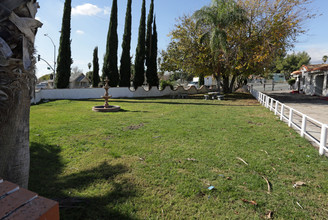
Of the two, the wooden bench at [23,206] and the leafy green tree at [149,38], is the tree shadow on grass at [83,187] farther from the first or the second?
the leafy green tree at [149,38]

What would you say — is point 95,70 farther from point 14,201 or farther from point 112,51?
point 14,201

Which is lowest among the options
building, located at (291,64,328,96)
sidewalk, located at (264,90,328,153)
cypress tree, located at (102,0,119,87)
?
sidewalk, located at (264,90,328,153)

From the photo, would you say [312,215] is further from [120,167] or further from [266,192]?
[120,167]

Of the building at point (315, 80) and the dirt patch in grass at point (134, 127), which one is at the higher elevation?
the building at point (315, 80)

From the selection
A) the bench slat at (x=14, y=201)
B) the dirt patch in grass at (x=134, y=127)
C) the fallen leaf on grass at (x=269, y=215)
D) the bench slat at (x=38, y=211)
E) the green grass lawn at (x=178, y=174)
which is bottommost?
the fallen leaf on grass at (x=269, y=215)

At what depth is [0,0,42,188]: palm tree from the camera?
2.22 m

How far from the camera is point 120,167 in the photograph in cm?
443

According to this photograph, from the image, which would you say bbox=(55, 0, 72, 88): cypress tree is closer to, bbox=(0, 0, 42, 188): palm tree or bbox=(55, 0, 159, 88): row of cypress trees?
bbox=(55, 0, 159, 88): row of cypress trees

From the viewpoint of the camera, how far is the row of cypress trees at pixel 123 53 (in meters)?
23.4

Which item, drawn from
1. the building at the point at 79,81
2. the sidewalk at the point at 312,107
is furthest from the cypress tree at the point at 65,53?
the building at the point at 79,81

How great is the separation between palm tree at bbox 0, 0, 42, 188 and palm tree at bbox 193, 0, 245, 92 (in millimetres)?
17904

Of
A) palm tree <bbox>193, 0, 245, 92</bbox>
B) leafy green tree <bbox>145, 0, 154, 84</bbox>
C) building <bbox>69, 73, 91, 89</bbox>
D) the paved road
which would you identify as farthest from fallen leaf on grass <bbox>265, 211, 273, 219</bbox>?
building <bbox>69, 73, 91, 89</bbox>

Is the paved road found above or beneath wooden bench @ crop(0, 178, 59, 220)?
beneath

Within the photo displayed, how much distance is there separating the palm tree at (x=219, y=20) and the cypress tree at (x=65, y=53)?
13924 millimetres
